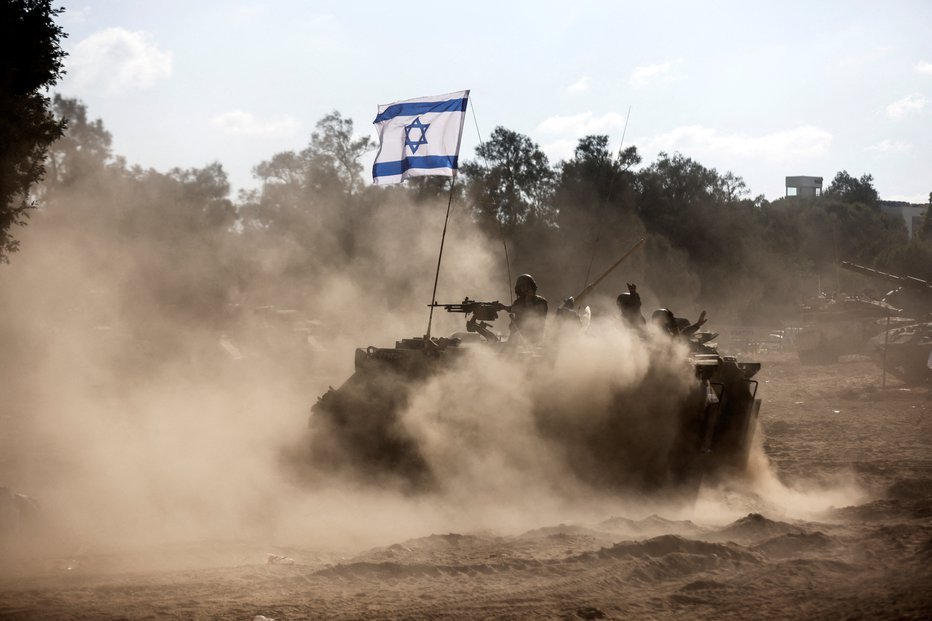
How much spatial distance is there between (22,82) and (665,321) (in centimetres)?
873

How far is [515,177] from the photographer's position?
3594cm

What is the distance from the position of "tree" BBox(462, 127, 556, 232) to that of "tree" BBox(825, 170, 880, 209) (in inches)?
1898

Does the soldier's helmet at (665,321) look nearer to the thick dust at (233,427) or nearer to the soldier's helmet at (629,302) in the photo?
the soldier's helmet at (629,302)

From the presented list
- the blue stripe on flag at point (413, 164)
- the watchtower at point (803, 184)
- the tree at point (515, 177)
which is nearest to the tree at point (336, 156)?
the tree at point (515, 177)

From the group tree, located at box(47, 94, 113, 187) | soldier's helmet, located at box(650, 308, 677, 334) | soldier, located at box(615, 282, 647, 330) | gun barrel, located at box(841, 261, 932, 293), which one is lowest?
soldier's helmet, located at box(650, 308, 677, 334)

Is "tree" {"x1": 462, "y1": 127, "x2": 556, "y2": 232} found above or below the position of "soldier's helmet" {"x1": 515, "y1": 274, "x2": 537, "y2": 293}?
above

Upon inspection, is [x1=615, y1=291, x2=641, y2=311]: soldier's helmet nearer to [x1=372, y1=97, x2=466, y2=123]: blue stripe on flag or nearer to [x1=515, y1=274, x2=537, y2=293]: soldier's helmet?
[x1=515, y1=274, x2=537, y2=293]: soldier's helmet

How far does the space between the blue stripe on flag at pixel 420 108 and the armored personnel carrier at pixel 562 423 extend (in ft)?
11.4

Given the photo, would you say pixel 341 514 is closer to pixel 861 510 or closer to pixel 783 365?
pixel 861 510

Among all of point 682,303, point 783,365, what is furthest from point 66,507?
point 682,303

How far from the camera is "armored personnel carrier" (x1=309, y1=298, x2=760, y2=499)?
9734mm

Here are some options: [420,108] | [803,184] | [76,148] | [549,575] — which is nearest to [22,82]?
[420,108]

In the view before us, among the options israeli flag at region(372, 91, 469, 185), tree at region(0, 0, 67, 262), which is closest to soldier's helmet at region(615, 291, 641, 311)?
israeli flag at region(372, 91, 469, 185)

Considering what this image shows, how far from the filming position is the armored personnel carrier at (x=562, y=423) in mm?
9734
